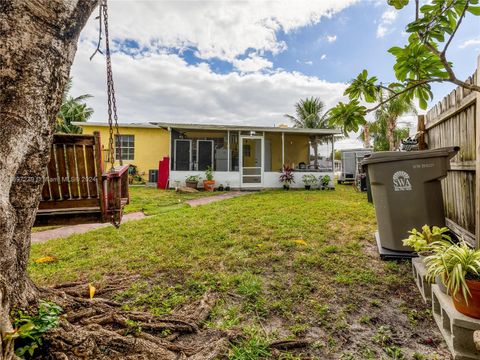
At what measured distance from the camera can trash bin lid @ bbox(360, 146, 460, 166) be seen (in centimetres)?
247

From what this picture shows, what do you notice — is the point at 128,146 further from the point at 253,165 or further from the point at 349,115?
the point at 349,115

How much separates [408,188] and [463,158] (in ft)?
1.90

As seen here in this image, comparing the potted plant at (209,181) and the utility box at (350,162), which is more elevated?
the utility box at (350,162)

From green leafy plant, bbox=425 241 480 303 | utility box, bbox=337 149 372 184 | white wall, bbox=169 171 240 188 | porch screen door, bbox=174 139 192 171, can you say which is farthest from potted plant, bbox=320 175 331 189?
green leafy plant, bbox=425 241 480 303

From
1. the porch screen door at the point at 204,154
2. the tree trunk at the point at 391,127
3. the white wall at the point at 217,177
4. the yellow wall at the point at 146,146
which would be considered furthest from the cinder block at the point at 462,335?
the tree trunk at the point at 391,127

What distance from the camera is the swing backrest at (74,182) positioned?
229cm

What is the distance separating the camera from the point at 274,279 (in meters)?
2.64

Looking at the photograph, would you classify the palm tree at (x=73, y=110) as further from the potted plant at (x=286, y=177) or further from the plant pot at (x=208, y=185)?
the potted plant at (x=286, y=177)

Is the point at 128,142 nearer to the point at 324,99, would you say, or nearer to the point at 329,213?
the point at 329,213

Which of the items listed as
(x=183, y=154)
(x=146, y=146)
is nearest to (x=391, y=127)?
(x=183, y=154)

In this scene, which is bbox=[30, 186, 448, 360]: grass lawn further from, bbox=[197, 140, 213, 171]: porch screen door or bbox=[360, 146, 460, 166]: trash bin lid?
bbox=[197, 140, 213, 171]: porch screen door

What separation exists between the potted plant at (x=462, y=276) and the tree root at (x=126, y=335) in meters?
1.39

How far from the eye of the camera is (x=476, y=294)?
1376mm

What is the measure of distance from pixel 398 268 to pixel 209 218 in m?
3.70
